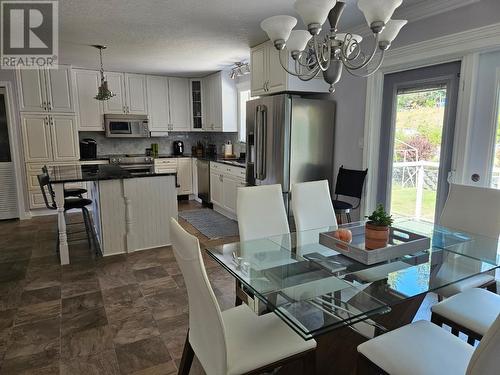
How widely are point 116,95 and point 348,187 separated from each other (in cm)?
449

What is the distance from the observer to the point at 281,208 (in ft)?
8.16

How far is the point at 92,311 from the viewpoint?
2533 millimetres

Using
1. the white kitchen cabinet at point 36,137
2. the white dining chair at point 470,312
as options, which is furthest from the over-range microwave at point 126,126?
the white dining chair at point 470,312

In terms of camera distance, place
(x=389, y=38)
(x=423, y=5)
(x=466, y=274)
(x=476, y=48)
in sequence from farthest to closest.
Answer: (x=423, y=5) → (x=476, y=48) → (x=389, y=38) → (x=466, y=274)

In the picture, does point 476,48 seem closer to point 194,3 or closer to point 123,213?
point 194,3

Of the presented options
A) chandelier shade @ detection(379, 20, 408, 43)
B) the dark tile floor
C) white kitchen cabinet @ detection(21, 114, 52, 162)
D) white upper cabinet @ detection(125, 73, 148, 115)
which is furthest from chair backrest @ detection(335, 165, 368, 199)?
white kitchen cabinet @ detection(21, 114, 52, 162)

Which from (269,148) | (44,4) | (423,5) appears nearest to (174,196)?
(269,148)

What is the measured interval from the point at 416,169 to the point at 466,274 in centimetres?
165

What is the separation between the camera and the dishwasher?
5887 mm

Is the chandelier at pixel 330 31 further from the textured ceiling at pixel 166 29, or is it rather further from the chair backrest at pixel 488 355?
the chair backrest at pixel 488 355

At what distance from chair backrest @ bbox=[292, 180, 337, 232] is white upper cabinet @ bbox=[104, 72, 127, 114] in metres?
4.60

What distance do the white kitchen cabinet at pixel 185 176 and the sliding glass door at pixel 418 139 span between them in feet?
12.9

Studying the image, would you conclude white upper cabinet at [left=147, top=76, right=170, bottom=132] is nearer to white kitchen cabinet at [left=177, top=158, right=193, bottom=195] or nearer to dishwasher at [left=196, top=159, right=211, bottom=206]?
white kitchen cabinet at [left=177, top=158, right=193, bottom=195]

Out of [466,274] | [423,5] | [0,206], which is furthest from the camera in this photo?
[0,206]
